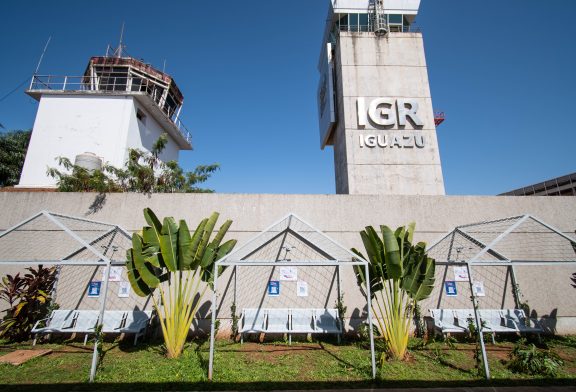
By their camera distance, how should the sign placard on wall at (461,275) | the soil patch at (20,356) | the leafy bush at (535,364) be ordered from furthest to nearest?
the sign placard on wall at (461,275)
the soil patch at (20,356)
the leafy bush at (535,364)

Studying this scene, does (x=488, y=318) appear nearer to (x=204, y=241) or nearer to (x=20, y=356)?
(x=204, y=241)

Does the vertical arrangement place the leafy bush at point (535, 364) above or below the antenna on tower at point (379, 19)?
below

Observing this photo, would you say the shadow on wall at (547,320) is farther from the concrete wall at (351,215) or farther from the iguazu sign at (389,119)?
the iguazu sign at (389,119)

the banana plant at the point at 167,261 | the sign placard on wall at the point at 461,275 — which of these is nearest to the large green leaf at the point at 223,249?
the banana plant at the point at 167,261

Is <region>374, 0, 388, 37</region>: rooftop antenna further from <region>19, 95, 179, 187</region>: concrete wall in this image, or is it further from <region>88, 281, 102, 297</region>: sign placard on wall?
<region>88, 281, 102, 297</region>: sign placard on wall

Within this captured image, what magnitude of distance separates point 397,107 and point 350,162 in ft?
13.7

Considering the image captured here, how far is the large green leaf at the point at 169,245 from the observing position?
5.93 m

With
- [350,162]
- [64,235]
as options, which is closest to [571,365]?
[350,162]

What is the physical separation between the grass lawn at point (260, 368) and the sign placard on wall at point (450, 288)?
162 cm

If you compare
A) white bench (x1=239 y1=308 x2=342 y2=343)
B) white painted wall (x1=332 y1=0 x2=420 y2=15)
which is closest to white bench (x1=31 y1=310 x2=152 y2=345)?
white bench (x1=239 y1=308 x2=342 y2=343)

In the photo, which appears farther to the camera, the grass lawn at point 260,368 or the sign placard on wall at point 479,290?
the sign placard on wall at point 479,290

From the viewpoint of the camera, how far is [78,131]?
18.3 m

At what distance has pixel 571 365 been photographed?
5832 millimetres

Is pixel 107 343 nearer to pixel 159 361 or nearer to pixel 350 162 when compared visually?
pixel 159 361
